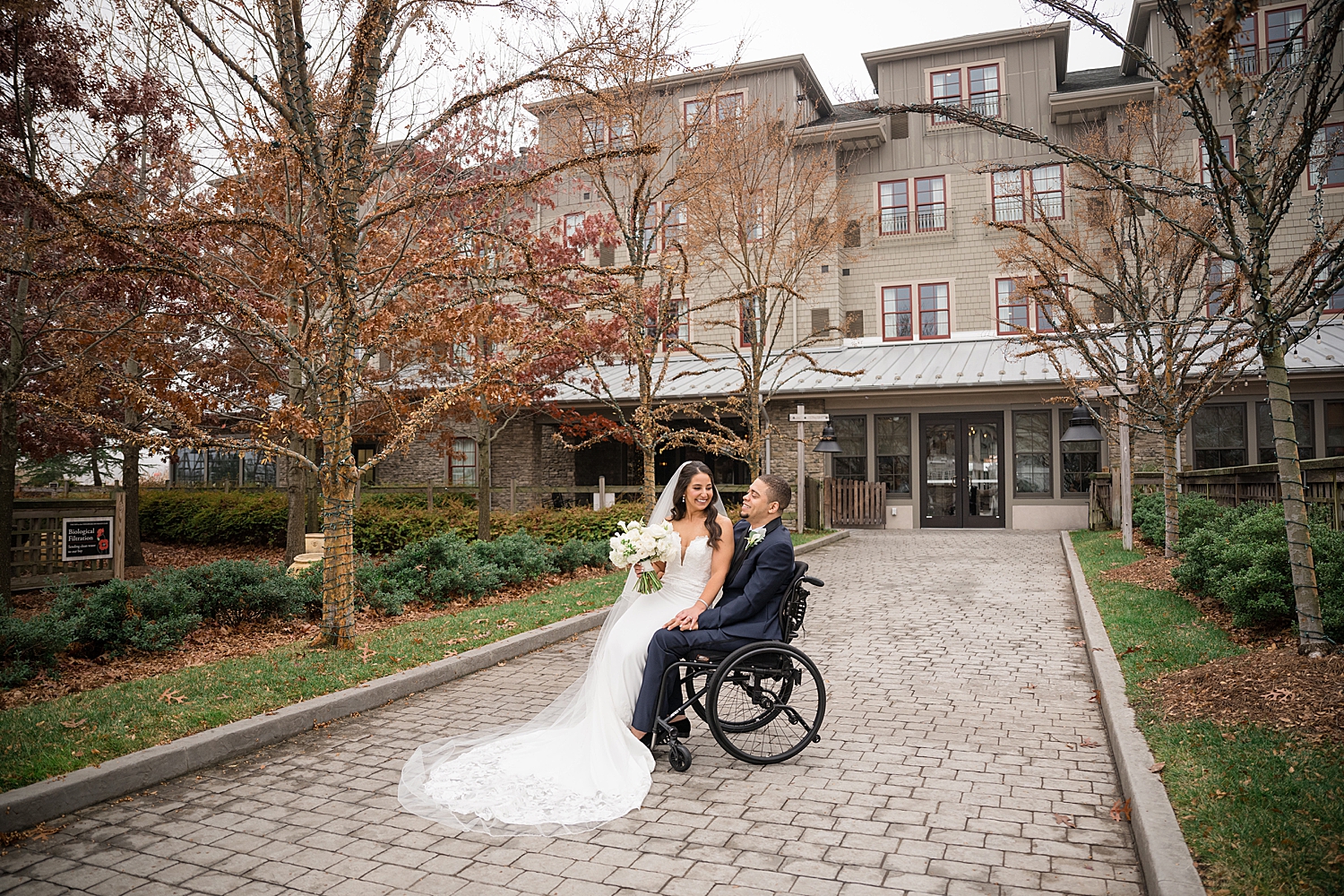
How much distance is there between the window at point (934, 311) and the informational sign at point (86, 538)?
2028 cm

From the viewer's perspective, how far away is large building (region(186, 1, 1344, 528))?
21.6 metres

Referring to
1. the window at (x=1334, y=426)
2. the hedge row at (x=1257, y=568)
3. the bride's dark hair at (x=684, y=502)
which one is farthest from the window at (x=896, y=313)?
the bride's dark hair at (x=684, y=502)

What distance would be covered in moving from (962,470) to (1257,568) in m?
15.8

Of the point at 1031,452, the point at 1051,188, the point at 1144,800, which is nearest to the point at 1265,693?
the point at 1144,800

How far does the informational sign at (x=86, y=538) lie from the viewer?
11.0m

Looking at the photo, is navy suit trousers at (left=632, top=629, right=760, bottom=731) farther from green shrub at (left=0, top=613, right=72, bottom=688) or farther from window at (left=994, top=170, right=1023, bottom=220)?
window at (left=994, top=170, right=1023, bottom=220)

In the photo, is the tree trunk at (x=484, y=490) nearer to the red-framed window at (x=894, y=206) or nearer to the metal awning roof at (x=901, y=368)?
the metal awning roof at (x=901, y=368)

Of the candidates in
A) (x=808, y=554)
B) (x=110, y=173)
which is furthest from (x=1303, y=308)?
(x=110, y=173)

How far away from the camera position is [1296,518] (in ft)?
19.7

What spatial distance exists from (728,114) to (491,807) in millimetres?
14647

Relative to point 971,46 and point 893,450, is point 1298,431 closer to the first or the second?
point 893,450

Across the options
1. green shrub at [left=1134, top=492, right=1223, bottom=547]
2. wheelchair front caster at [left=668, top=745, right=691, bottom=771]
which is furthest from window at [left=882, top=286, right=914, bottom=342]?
wheelchair front caster at [left=668, top=745, right=691, bottom=771]

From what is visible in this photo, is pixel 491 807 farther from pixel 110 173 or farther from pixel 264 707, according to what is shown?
pixel 110 173

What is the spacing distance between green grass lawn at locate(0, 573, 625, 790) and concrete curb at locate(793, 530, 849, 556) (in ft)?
26.7
